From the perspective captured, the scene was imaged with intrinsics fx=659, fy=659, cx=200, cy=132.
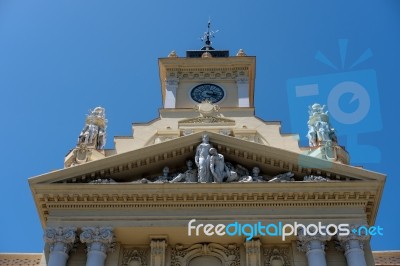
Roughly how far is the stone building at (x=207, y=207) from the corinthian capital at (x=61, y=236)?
0.10 ft

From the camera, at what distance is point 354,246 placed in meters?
19.3

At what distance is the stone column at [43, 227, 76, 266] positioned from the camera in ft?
63.0

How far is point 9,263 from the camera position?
21.7 meters

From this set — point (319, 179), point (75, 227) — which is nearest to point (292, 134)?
point (319, 179)

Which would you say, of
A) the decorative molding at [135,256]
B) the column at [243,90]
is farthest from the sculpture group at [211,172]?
the column at [243,90]

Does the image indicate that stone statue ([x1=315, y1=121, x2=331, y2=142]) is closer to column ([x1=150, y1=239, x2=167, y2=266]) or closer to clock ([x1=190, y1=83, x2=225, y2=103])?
clock ([x1=190, y1=83, x2=225, y2=103])

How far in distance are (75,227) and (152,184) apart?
2.66m

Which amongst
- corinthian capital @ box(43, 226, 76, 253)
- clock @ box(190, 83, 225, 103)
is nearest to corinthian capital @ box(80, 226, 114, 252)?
corinthian capital @ box(43, 226, 76, 253)

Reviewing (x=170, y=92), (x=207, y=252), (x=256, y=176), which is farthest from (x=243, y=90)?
(x=207, y=252)

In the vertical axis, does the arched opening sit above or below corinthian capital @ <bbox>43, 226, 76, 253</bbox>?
below

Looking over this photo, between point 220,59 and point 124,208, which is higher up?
point 220,59

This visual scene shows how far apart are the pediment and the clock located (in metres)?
6.66

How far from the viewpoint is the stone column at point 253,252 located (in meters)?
19.8

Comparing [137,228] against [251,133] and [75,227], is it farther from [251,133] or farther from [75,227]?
[251,133]
